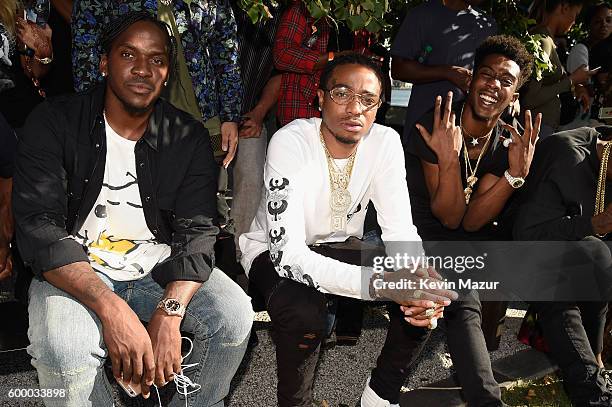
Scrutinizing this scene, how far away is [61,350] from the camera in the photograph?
238 centimetres

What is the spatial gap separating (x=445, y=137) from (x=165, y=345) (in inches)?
76.7

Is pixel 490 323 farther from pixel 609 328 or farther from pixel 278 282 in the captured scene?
pixel 278 282

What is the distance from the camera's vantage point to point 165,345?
2541 mm

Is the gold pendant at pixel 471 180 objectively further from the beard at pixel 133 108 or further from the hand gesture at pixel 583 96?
the hand gesture at pixel 583 96

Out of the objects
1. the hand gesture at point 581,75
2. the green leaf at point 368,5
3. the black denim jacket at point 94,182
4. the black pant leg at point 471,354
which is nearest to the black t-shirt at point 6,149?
the black denim jacket at point 94,182

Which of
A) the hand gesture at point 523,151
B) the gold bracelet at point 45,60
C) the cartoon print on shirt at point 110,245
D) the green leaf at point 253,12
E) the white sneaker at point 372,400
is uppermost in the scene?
the green leaf at point 253,12

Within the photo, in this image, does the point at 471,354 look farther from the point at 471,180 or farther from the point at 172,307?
the point at 172,307

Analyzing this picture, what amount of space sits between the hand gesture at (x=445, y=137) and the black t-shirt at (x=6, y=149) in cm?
222

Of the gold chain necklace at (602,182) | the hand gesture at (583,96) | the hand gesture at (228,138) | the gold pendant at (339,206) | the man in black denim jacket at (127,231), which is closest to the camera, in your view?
the man in black denim jacket at (127,231)

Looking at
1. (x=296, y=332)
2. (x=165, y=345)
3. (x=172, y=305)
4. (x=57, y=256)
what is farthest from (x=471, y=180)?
(x=57, y=256)

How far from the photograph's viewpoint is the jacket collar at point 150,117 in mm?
2840

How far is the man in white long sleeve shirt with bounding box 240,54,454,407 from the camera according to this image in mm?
2822

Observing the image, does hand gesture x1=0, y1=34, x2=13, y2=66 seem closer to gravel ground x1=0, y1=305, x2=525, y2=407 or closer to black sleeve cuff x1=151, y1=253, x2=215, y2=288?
black sleeve cuff x1=151, y1=253, x2=215, y2=288

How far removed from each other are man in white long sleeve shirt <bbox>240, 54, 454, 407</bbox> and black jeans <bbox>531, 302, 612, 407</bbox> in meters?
0.80
